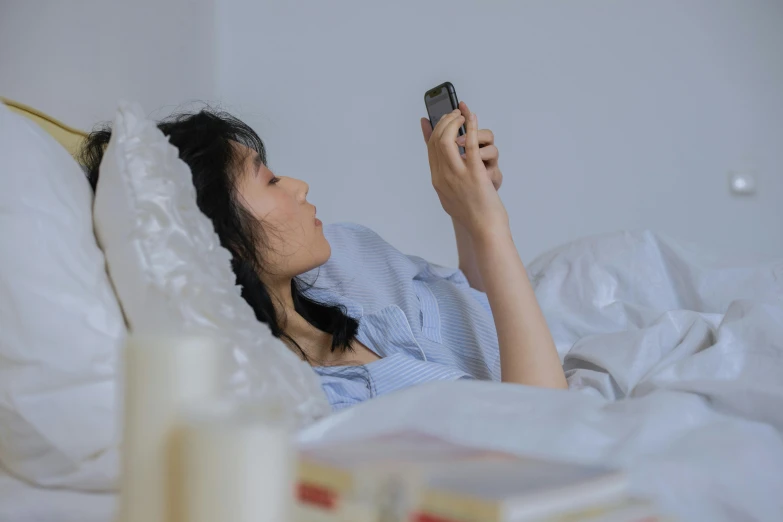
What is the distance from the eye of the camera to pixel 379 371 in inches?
38.7

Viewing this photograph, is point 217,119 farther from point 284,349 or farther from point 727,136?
point 727,136

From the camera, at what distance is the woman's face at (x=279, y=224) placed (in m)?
1.03

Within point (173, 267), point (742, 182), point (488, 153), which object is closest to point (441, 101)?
point (488, 153)

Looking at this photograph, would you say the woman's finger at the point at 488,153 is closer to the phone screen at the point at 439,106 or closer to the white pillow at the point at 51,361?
the phone screen at the point at 439,106

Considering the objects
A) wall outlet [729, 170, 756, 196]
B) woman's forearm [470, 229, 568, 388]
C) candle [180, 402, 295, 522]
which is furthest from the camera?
wall outlet [729, 170, 756, 196]

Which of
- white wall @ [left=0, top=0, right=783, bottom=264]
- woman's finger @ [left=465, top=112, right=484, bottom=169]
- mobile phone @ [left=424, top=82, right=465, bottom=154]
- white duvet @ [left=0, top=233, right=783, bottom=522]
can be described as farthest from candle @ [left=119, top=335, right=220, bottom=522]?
white wall @ [left=0, top=0, right=783, bottom=264]

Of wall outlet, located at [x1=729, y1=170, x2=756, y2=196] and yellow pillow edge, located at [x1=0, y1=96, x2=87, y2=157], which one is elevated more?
yellow pillow edge, located at [x1=0, y1=96, x2=87, y2=157]

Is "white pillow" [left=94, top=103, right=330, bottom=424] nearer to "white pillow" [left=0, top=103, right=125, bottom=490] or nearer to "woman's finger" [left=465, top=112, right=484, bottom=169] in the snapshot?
"white pillow" [left=0, top=103, right=125, bottom=490]

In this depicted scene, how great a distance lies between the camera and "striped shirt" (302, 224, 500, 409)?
38.7 inches

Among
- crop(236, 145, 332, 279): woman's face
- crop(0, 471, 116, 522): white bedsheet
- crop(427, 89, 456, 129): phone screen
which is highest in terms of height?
crop(427, 89, 456, 129): phone screen

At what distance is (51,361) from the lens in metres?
0.63

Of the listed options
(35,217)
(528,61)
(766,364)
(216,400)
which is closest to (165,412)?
(216,400)

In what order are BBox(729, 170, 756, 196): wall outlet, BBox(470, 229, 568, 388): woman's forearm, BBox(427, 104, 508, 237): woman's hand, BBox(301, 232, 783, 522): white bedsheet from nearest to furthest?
BBox(301, 232, 783, 522): white bedsheet < BBox(470, 229, 568, 388): woman's forearm < BBox(427, 104, 508, 237): woman's hand < BBox(729, 170, 756, 196): wall outlet

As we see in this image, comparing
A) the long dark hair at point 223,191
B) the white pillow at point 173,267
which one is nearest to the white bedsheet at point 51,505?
the white pillow at point 173,267
